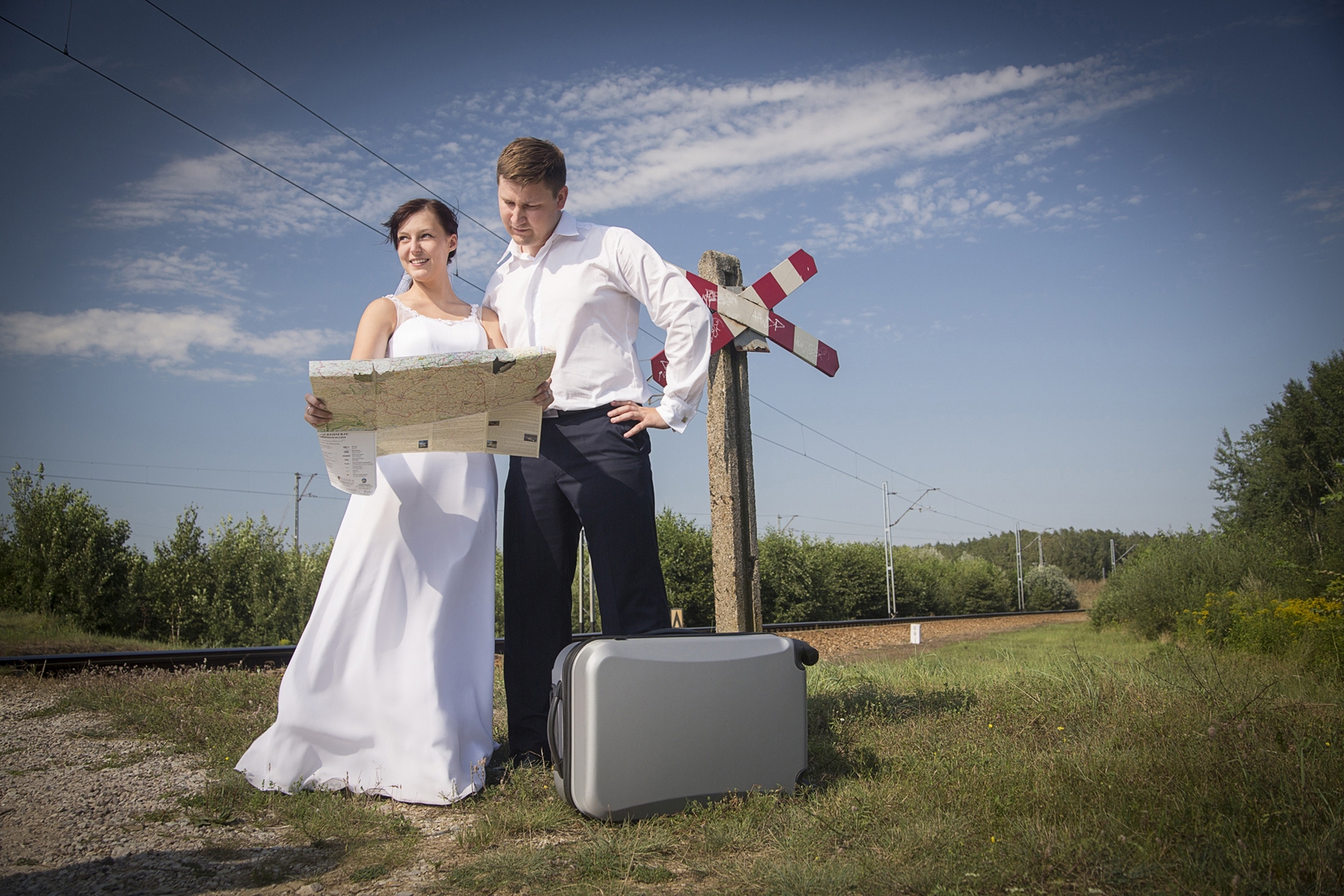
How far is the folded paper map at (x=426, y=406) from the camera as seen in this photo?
9.05ft

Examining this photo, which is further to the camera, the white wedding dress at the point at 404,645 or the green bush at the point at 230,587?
the green bush at the point at 230,587

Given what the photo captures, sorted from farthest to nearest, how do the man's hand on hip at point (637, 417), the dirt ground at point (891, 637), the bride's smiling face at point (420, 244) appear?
the dirt ground at point (891, 637) < the bride's smiling face at point (420, 244) < the man's hand on hip at point (637, 417)

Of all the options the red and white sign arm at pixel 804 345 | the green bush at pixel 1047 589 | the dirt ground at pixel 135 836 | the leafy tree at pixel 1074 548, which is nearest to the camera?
the dirt ground at pixel 135 836

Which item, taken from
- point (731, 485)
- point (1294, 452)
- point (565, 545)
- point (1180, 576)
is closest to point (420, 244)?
point (565, 545)

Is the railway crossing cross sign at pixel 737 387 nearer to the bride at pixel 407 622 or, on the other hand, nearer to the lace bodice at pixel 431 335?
the lace bodice at pixel 431 335

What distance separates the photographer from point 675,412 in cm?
310

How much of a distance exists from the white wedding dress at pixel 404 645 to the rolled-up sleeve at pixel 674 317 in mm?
711

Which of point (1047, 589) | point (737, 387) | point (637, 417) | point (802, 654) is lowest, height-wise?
point (1047, 589)

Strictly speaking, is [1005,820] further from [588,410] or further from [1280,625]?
[1280,625]

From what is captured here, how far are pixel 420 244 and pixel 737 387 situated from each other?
6.39 feet

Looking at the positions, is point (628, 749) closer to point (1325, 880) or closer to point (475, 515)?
point (475, 515)

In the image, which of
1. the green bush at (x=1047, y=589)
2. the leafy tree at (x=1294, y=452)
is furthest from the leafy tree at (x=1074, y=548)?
the leafy tree at (x=1294, y=452)

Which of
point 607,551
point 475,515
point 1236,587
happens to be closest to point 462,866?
point 607,551

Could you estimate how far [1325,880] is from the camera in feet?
5.99
